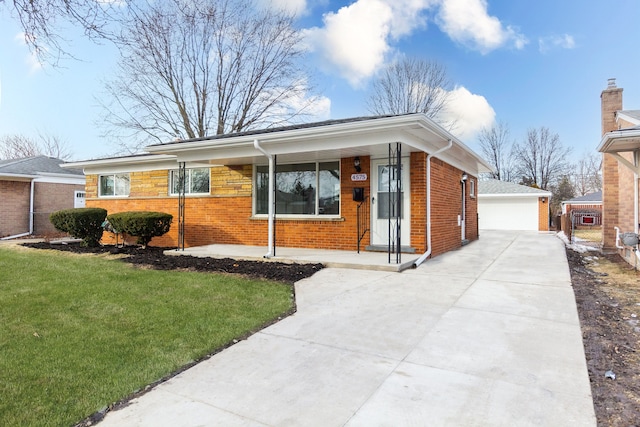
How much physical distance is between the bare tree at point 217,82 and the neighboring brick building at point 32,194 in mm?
5066

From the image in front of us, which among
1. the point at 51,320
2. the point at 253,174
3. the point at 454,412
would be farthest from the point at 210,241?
the point at 454,412

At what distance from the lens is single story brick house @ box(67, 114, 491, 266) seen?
7.66 m

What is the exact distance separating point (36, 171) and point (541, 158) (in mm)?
42049

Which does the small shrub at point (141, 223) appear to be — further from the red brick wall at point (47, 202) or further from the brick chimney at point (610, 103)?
the brick chimney at point (610, 103)

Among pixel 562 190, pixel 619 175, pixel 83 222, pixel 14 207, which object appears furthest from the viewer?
pixel 562 190

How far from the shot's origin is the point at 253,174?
34.2 ft

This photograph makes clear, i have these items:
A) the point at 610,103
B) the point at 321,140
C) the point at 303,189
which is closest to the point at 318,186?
the point at 303,189

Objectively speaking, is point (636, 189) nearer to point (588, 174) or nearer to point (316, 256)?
point (316, 256)

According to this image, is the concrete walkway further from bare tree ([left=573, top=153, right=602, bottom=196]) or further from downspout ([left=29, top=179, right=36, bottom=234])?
bare tree ([left=573, top=153, right=602, bottom=196])

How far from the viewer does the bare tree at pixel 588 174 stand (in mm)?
42219

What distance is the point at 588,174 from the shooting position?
1697 inches

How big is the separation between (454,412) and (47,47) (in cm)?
553

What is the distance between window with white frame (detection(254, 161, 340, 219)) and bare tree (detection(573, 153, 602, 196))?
43.4 m

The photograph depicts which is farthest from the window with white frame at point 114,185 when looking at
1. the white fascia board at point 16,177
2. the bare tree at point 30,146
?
the bare tree at point 30,146
